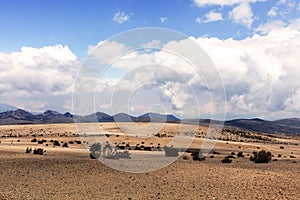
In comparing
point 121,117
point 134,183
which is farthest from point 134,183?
point 121,117

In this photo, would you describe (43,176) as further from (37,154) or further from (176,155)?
(176,155)

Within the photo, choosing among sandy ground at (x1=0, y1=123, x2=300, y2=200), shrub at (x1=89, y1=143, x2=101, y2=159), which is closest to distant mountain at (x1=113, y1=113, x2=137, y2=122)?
sandy ground at (x1=0, y1=123, x2=300, y2=200)

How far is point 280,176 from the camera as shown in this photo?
25.0 meters

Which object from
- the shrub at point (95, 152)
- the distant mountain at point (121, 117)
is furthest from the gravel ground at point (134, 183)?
the shrub at point (95, 152)

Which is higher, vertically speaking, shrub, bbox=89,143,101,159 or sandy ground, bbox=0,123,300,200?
shrub, bbox=89,143,101,159

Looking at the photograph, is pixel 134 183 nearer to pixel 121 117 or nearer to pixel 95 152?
pixel 121 117

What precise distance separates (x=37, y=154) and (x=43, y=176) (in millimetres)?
13823

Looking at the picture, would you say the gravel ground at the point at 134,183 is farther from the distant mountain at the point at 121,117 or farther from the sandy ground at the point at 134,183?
the distant mountain at the point at 121,117

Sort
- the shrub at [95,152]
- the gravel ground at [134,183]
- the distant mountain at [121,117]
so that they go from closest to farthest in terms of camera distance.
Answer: the gravel ground at [134,183]
the distant mountain at [121,117]
the shrub at [95,152]

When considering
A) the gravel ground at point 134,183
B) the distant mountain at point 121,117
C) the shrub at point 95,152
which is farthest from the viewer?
the shrub at point 95,152

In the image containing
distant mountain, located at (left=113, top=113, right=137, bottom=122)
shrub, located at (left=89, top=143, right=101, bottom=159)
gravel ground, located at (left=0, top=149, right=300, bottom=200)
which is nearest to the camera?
gravel ground, located at (left=0, top=149, right=300, bottom=200)

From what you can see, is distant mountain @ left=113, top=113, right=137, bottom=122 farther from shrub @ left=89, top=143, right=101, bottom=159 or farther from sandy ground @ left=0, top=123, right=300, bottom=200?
shrub @ left=89, top=143, right=101, bottom=159

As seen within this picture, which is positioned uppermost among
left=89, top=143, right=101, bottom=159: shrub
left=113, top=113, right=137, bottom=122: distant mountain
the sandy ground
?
left=113, top=113, right=137, bottom=122: distant mountain

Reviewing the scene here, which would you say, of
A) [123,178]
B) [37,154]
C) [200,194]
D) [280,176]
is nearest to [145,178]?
[123,178]
